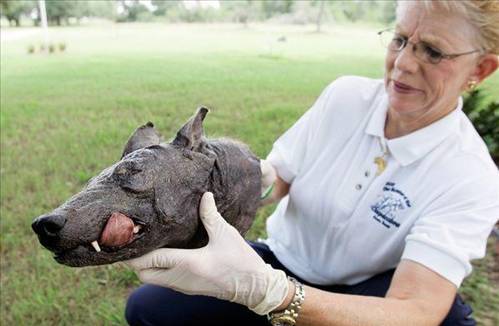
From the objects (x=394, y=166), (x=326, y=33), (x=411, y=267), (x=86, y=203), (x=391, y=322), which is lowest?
(x=326, y=33)

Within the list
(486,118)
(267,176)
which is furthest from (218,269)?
(486,118)

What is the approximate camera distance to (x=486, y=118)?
15.7 ft

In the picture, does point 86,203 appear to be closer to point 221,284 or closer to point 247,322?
point 221,284

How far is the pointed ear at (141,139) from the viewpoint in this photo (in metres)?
1.54

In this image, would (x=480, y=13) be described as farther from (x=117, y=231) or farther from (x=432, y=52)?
(x=117, y=231)

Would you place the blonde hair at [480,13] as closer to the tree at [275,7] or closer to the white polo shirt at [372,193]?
the white polo shirt at [372,193]

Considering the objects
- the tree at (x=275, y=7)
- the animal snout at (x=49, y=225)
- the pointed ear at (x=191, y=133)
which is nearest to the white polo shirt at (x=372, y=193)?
the pointed ear at (x=191, y=133)

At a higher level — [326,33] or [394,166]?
[394,166]

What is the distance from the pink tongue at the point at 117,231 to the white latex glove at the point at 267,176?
906 mm

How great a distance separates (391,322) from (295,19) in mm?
38826

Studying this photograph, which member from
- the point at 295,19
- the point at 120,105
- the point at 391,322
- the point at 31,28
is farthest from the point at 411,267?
the point at 295,19

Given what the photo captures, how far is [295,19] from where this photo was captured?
128 feet


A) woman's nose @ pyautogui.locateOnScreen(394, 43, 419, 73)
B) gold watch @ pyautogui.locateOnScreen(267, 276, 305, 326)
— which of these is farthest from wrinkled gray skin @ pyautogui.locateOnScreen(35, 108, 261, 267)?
woman's nose @ pyautogui.locateOnScreen(394, 43, 419, 73)

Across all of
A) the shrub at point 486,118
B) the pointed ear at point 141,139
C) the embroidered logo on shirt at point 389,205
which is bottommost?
the shrub at point 486,118
